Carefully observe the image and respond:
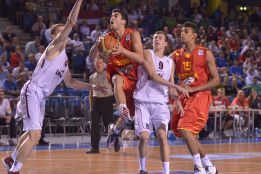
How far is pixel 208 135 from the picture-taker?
20781 mm

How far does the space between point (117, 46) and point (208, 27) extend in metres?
20.0

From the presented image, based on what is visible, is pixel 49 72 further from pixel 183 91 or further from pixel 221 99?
pixel 221 99

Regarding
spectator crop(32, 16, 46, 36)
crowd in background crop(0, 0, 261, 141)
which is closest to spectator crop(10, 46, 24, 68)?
crowd in background crop(0, 0, 261, 141)

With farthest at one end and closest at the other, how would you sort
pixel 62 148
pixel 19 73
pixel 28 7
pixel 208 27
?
pixel 208 27, pixel 28 7, pixel 19 73, pixel 62 148

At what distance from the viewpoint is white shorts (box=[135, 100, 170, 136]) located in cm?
1052

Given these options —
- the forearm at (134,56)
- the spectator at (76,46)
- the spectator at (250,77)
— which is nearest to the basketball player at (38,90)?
the forearm at (134,56)

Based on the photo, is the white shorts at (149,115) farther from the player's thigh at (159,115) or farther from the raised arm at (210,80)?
the raised arm at (210,80)

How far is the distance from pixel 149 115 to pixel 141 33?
1423 cm

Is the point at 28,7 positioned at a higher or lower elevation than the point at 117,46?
higher

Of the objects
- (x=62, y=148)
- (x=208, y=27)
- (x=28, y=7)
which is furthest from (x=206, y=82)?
(x=208, y=27)

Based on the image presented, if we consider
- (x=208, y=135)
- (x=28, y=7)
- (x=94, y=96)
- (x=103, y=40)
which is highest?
(x=28, y=7)

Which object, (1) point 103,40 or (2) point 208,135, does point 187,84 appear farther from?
(2) point 208,135

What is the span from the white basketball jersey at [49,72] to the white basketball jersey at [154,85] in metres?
1.13

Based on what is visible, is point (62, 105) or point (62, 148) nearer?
point (62, 148)
